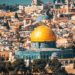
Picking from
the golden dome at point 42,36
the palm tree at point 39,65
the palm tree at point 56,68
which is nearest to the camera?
the palm tree at point 56,68

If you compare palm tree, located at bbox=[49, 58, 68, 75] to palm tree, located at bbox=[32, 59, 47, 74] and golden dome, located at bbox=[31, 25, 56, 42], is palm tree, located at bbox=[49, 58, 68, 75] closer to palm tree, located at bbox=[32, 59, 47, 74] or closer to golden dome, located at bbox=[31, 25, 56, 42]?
palm tree, located at bbox=[32, 59, 47, 74]

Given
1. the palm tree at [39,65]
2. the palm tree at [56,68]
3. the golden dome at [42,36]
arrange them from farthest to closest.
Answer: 1. the golden dome at [42,36]
2. the palm tree at [39,65]
3. the palm tree at [56,68]

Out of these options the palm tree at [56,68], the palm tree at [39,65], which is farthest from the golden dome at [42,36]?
the palm tree at [39,65]

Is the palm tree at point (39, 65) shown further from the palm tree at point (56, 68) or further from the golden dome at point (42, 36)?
the golden dome at point (42, 36)

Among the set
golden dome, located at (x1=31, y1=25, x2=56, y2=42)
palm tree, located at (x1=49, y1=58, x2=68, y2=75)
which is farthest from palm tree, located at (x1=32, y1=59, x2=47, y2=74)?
golden dome, located at (x1=31, y1=25, x2=56, y2=42)

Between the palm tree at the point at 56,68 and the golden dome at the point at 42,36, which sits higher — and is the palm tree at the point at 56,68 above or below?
above

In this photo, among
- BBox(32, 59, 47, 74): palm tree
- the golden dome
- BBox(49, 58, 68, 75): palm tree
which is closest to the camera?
BBox(49, 58, 68, 75): palm tree

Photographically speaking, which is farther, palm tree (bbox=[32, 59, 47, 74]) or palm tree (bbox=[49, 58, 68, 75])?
palm tree (bbox=[32, 59, 47, 74])

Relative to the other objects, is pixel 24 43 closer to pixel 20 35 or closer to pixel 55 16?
pixel 20 35

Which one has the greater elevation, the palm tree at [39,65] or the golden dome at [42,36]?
the palm tree at [39,65]

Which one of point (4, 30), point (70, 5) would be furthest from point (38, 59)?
point (70, 5)

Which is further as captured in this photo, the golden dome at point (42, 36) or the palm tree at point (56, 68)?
the golden dome at point (42, 36)
